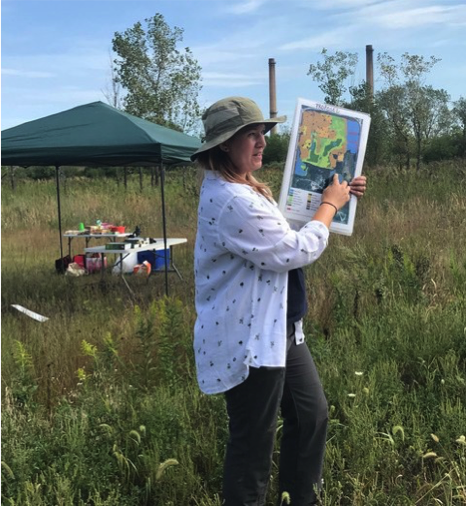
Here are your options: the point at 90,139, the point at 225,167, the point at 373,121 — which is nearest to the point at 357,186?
the point at 225,167

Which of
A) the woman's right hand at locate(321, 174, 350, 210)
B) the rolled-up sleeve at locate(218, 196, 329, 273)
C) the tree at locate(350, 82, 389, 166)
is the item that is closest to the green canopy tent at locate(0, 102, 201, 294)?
the tree at locate(350, 82, 389, 166)

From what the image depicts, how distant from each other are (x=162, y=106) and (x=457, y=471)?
510 inches

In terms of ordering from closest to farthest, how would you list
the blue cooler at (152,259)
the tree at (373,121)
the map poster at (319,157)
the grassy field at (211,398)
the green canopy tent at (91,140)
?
the map poster at (319,157), the grassy field at (211,398), the tree at (373,121), the green canopy tent at (91,140), the blue cooler at (152,259)

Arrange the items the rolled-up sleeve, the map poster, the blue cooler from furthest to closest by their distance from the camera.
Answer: the blue cooler
the map poster
the rolled-up sleeve

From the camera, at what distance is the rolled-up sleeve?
72.7 inches

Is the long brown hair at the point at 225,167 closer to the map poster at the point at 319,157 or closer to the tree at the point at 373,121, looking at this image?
the map poster at the point at 319,157

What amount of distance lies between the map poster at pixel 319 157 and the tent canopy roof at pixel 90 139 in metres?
4.52

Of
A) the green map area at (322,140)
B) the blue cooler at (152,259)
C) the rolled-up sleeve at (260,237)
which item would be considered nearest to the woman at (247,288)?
the rolled-up sleeve at (260,237)

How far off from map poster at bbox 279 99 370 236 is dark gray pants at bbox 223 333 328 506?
50 centimetres

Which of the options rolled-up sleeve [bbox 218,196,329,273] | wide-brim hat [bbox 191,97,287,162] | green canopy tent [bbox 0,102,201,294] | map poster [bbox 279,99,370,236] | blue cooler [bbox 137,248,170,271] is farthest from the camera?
blue cooler [bbox 137,248,170,271]

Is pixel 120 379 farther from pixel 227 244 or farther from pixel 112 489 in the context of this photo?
pixel 227 244

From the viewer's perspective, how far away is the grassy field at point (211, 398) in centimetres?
256

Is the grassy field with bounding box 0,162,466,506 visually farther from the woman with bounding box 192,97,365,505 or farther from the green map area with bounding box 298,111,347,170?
the green map area with bounding box 298,111,347,170

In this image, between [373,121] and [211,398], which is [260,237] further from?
[373,121]
